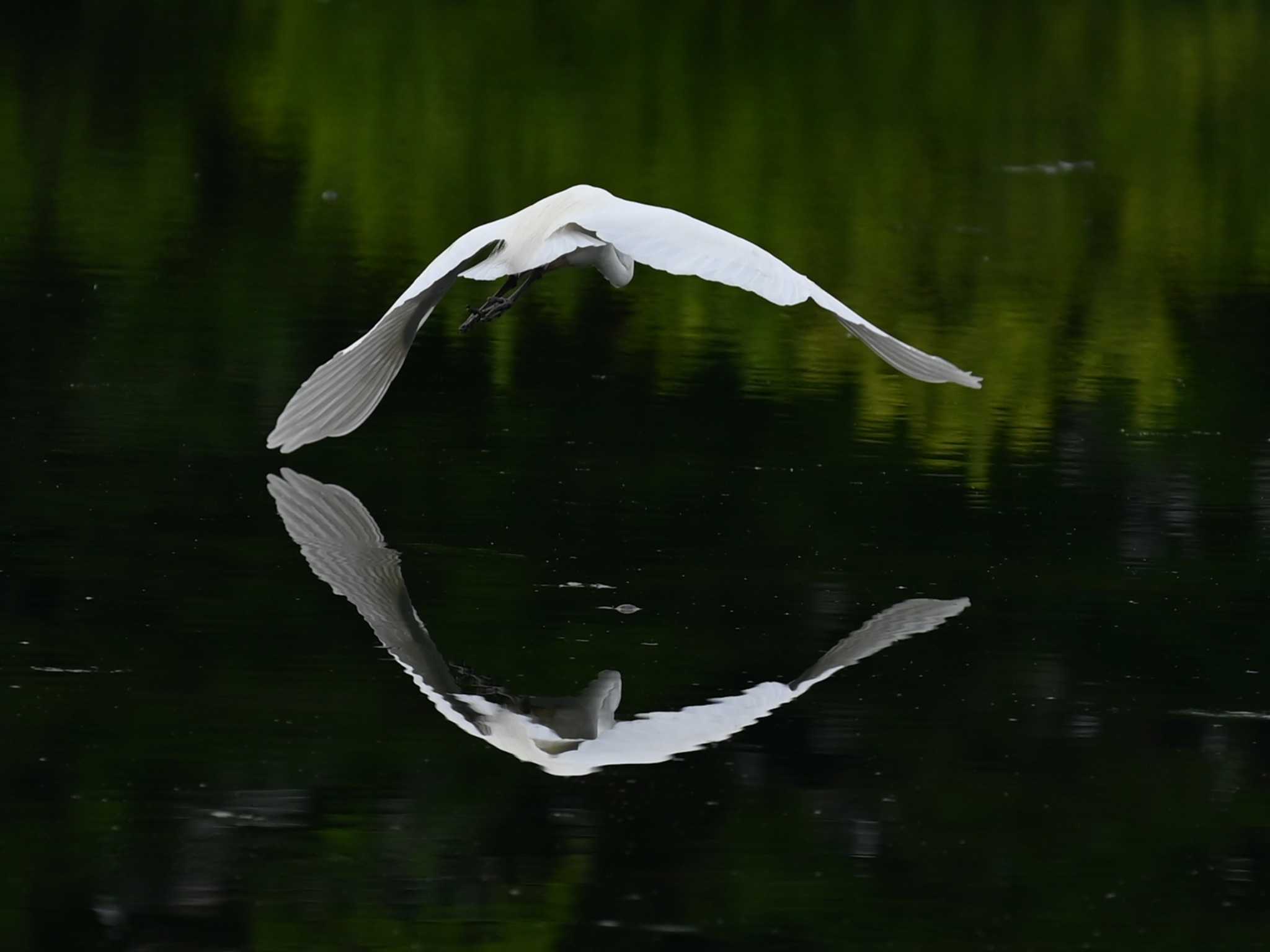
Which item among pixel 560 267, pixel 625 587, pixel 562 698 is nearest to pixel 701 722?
pixel 562 698

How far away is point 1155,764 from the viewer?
7.12 meters

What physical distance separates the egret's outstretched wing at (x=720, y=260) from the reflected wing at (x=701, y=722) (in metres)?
0.93

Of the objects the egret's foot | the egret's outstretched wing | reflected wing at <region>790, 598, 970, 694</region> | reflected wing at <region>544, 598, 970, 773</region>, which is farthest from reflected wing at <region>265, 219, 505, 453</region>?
reflected wing at <region>544, 598, 970, 773</region>

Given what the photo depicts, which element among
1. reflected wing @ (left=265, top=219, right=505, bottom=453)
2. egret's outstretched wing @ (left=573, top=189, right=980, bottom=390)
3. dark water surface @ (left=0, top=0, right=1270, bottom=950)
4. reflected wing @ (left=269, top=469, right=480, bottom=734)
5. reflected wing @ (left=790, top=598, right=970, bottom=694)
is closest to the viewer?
dark water surface @ (left=0, top=0, right=1270, bottom=950)

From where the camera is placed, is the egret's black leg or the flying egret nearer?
the flying egret

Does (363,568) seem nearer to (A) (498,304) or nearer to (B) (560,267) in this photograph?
(A) (498,304)

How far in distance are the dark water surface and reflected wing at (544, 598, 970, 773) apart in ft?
0.07

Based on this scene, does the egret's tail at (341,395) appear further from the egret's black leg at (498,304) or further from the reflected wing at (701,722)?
the reflected wing at (701,722)

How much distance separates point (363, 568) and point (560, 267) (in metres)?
1.41

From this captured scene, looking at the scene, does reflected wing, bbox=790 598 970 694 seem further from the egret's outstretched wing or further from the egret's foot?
the egret's foot

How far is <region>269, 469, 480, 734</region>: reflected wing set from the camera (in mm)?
7477

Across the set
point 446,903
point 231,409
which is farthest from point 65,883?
point 231,409

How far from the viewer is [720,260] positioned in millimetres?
8289

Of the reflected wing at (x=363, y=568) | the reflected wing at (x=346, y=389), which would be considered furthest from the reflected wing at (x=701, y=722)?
the reflected wing at (x=346, y=389)
